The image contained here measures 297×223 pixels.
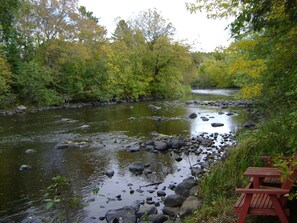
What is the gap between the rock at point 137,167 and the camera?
9453 mm

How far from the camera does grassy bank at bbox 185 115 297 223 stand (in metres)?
5.05

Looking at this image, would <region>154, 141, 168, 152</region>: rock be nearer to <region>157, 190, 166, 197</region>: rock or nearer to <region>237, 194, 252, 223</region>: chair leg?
<region>157, 190, 166, 197</region>: rock

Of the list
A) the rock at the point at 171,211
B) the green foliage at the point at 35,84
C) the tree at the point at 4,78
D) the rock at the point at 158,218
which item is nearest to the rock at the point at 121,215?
the rock at the point at 158,218

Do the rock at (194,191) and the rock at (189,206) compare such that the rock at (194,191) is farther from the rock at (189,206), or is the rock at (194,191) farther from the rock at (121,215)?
the rock at (121,215)

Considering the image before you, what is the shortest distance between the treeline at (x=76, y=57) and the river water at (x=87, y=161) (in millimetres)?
9916

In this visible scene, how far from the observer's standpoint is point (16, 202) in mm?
7180

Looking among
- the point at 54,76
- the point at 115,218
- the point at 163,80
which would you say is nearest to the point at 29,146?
the point at 115,218

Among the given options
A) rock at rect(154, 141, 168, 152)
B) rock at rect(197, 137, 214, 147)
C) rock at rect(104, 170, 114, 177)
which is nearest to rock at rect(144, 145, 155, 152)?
rock at rect(154, 141, 168, 152)

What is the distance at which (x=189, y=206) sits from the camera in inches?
234

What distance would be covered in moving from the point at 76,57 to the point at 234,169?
26916 millimetres

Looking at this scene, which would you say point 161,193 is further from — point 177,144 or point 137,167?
point 177,144

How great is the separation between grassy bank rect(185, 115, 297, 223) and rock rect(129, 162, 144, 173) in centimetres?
312

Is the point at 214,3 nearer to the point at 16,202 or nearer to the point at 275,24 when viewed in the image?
the point at 275,24

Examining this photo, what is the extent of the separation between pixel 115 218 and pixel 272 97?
4.41 metres
